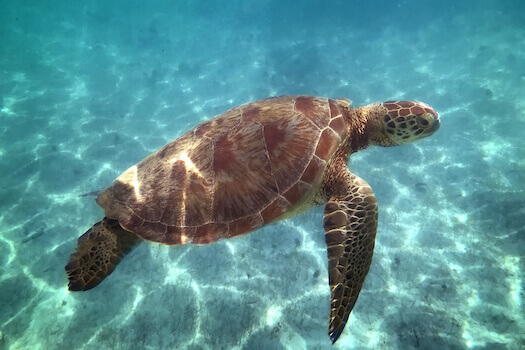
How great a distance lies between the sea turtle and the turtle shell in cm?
1

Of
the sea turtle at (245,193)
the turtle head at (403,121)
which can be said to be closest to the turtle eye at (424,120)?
the turtle head at (403,121)

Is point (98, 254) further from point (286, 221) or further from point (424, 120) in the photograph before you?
point (424, 120)

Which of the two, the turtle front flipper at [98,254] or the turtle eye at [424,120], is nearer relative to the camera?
the turtle front flipper at [98,254]

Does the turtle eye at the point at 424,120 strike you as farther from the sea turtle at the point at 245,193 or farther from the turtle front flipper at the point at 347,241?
the turtle front flipper at the point at 347,241

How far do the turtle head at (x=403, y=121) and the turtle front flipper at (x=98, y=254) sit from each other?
421cm

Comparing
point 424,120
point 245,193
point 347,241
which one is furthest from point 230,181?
point 424,120

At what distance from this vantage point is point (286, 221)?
684 cm

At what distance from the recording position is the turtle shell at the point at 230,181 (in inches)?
122

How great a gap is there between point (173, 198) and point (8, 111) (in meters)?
16.0

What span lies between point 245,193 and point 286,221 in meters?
3.95

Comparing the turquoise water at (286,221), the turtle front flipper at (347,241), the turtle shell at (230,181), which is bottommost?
the turquoise water at (286,221)

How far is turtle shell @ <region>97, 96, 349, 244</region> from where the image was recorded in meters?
3.11

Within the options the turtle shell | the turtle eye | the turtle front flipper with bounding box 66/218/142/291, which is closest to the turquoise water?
the turtle front flipper with bounding box 66/218/142/291

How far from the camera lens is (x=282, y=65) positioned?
16.4m
